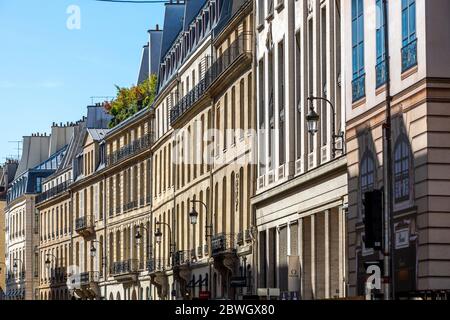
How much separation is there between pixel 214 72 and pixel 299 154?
53.8 feet

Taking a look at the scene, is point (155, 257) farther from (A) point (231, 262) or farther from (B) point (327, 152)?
(B) point (327, 152)

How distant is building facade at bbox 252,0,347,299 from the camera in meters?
44.4

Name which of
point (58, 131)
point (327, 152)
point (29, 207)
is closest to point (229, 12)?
point (327, 152)

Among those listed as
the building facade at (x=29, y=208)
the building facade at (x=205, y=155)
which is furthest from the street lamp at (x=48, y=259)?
the building facade at (x=205, y=155)

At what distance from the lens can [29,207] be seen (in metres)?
106

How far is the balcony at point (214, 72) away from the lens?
60.0m

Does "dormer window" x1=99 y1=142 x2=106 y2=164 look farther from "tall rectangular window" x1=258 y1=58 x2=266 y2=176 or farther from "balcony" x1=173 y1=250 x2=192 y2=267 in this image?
"tall rectangular window" x1=258 y1=58 x2=266 y2=176

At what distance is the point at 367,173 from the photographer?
3816 cm

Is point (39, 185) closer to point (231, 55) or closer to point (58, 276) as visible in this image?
point (58, 276)

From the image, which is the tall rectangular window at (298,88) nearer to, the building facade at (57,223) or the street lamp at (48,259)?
the building facade at (57,223)

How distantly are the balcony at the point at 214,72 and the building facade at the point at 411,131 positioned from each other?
21187 millimetres

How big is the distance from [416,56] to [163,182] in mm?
47109

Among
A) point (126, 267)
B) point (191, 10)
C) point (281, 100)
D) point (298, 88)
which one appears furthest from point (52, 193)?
point (298, 88)

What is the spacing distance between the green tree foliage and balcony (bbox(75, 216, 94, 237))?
799 cm
